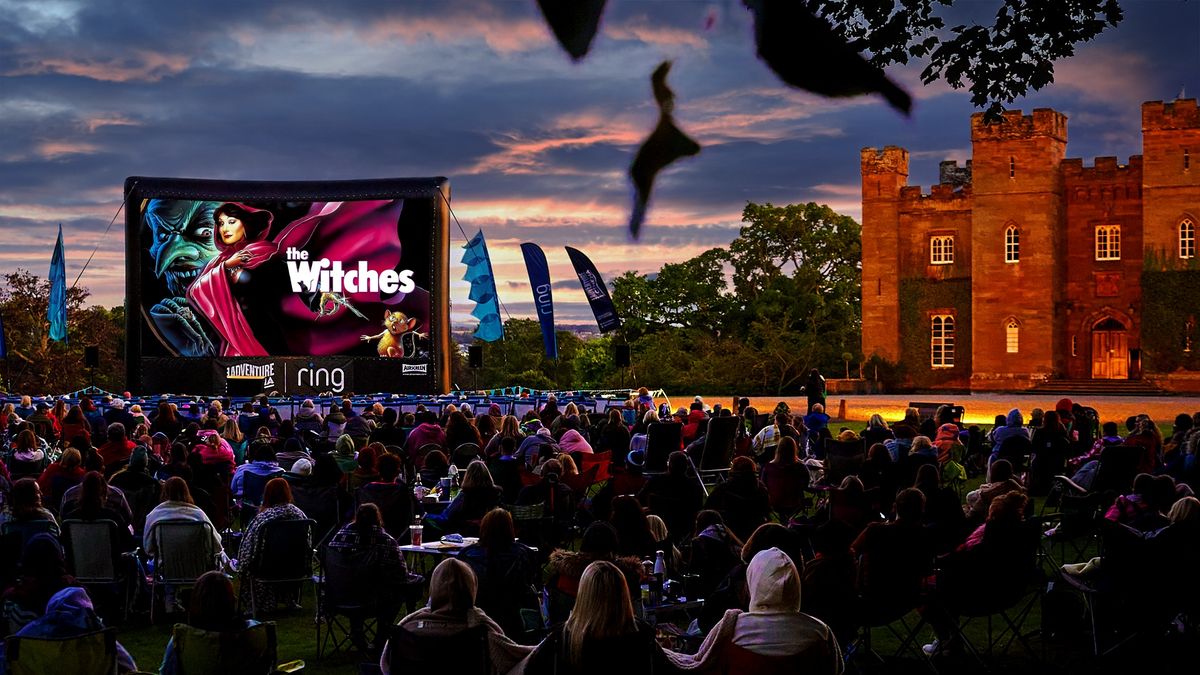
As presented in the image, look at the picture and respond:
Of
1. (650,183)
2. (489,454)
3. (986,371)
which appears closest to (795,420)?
(489,454)

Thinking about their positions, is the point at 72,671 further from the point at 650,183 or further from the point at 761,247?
the point at 761,247

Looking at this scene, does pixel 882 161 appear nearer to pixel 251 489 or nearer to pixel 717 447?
pixel 717 447

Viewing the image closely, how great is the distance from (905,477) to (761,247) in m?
47.0

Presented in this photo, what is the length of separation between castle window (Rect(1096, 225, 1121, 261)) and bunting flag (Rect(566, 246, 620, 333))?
30536 mm

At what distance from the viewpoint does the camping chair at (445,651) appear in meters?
5.05

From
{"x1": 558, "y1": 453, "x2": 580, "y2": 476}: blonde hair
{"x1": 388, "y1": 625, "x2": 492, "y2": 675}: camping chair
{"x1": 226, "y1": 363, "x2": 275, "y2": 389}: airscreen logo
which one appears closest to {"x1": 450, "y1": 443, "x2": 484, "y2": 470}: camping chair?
{"x1": 558, "y1": 453, "x2": 580, "y2": 476}: blonde hair

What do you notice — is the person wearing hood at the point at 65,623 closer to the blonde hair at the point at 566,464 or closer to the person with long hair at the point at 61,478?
the person with long hair at the point at 61,478

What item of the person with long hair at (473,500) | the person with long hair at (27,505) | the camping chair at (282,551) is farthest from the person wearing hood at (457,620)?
the person with long hair at (473,500)

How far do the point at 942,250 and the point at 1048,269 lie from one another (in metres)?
4.66

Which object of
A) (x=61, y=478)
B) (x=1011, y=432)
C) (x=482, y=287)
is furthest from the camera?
(x=482, y=287)

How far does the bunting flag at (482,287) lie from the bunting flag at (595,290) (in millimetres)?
4002

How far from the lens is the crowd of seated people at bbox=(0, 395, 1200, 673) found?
5.01 metres

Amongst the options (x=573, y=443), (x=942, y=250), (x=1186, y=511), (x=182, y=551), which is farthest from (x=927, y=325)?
(x=182, y=551)

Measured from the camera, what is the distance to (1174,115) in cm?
4556
